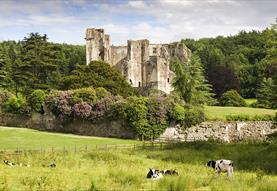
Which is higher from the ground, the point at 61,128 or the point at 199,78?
the point at 199,78

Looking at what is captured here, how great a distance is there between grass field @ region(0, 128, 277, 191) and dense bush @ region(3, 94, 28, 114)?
15.1 m

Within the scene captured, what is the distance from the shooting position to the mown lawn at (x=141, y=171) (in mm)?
15516

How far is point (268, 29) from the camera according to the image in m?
34.5

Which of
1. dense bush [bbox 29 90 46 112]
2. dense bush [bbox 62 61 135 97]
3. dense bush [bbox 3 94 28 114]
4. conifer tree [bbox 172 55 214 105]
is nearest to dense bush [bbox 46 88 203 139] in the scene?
dense bush [bbox 29 90 46 112]

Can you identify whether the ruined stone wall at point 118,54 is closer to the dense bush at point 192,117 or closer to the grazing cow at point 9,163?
the dense bush at point 192,117

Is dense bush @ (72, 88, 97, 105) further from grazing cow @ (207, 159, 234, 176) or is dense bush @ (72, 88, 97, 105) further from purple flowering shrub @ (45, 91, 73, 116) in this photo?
grazing cow @ (207, 159, 234, 176)

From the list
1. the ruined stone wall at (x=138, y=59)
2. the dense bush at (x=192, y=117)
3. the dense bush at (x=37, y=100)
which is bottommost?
the dense bush at (x=192, y=117)

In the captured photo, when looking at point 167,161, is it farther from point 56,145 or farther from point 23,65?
point 23,65

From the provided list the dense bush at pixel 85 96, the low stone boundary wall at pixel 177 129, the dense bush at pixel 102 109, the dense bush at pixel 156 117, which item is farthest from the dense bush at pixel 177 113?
the dense bush at pixel 85 96

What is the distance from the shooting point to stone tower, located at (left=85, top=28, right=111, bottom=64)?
76.1 meters

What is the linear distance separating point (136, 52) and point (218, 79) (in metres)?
20.2

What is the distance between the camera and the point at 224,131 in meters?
52.0

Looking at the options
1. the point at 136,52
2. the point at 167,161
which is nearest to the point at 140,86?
the point at 136,52

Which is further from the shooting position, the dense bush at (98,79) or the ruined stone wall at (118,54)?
the ruined stone wall at (118,54)
